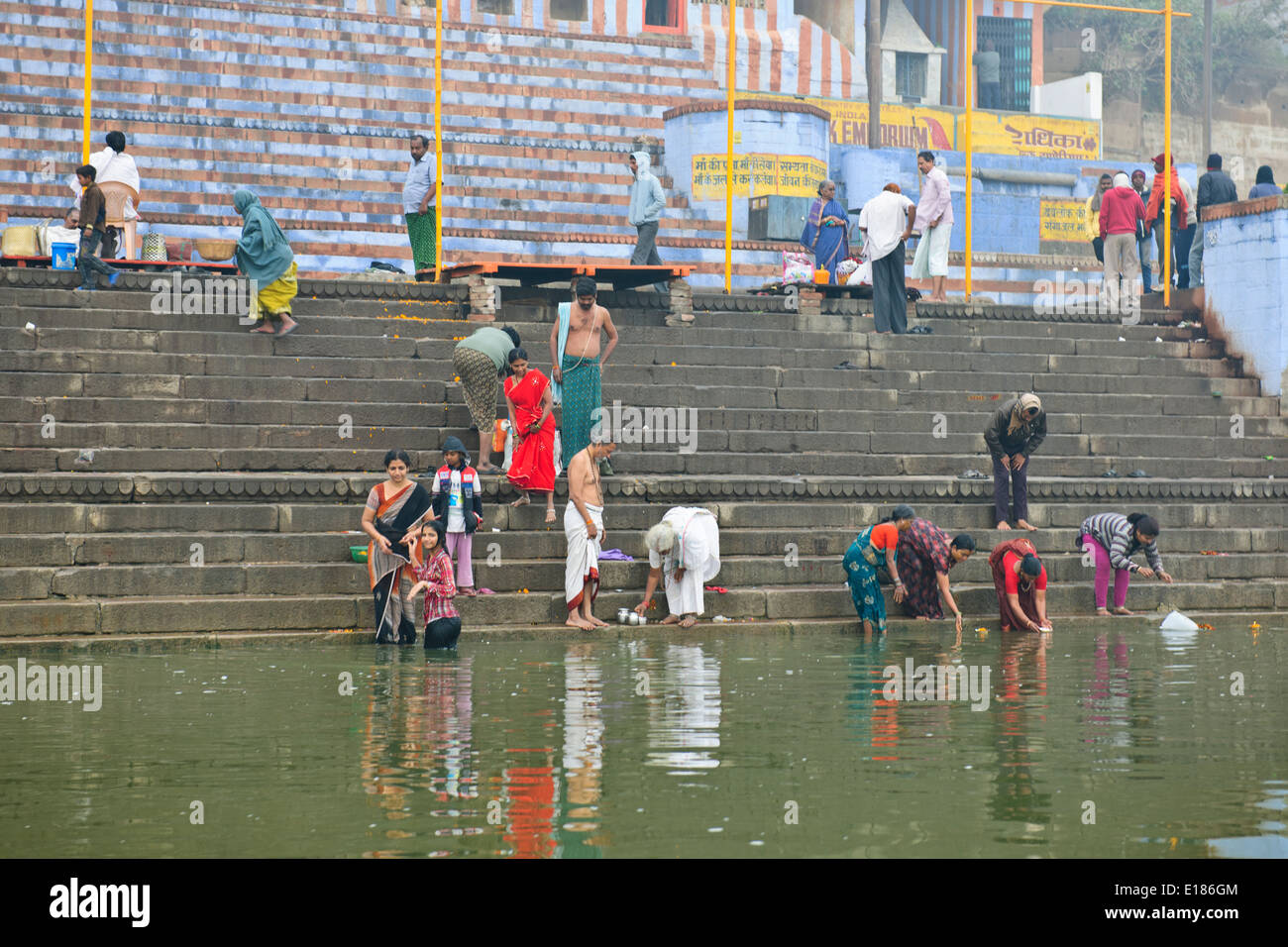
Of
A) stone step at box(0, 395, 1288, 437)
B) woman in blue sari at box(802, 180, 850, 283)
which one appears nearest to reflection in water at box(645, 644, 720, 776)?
stone step at box(0, 395, 1288, 437)

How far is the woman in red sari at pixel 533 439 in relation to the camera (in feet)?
39.1

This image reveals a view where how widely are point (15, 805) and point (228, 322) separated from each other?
874 cm

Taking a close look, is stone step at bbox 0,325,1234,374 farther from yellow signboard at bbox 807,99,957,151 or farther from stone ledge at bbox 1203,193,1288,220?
yellow signboard at bbox 807,99,957,151

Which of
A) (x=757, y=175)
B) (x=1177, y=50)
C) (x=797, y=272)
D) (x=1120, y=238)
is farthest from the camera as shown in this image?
(x=1177, y=50)

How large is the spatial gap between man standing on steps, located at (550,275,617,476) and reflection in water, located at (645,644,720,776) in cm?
262

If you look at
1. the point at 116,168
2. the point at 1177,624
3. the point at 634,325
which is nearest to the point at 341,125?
the point at 116,168

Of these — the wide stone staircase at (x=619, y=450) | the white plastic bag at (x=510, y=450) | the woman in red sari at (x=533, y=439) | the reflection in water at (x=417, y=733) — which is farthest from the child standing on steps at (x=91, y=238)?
the reflection in water at (x=417, y=733)

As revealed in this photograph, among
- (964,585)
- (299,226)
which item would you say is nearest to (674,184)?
(299,226)

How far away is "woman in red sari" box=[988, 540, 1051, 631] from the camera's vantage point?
37.3 ft

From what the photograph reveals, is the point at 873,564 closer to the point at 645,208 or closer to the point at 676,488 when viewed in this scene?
the point at 676,488

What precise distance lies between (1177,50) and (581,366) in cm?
3720

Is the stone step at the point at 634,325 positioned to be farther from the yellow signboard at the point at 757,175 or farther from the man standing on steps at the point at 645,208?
the yellow signboard at the point at 757,175

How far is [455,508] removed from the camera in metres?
11.0
